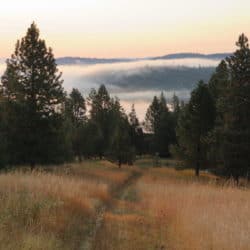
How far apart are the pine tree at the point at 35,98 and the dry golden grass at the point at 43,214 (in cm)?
1492

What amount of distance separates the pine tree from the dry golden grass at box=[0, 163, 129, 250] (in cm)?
1492

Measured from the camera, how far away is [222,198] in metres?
14.2

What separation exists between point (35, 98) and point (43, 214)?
21400mm

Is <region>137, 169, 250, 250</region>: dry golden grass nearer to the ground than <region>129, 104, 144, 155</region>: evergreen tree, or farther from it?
farther from it

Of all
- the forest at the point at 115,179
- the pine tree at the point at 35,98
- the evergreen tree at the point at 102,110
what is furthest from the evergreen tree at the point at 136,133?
the pine tree at the point at 35,98

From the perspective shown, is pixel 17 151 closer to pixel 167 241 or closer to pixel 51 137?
pixel 51 137

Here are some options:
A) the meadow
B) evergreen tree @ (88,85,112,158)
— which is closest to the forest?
the meadow

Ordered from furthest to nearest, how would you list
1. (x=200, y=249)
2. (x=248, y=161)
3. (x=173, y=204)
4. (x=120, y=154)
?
(x=120, y=154)
(x=248, y=161)
(x=173, y=204)
(x=200, y=249)

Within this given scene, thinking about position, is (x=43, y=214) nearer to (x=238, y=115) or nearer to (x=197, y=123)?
(x=238, y=115)

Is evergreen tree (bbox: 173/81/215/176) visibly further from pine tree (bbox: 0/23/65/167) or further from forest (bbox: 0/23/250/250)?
pine tree (bbox: 0/23/65/167)

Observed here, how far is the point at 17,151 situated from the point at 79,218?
19.7 m

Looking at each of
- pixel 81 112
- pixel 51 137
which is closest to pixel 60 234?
pixel 51 137

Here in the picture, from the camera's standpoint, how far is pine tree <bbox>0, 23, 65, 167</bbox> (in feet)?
97.7

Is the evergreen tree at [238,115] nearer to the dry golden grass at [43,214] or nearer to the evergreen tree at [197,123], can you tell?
the evergreen tree at [197,123]
